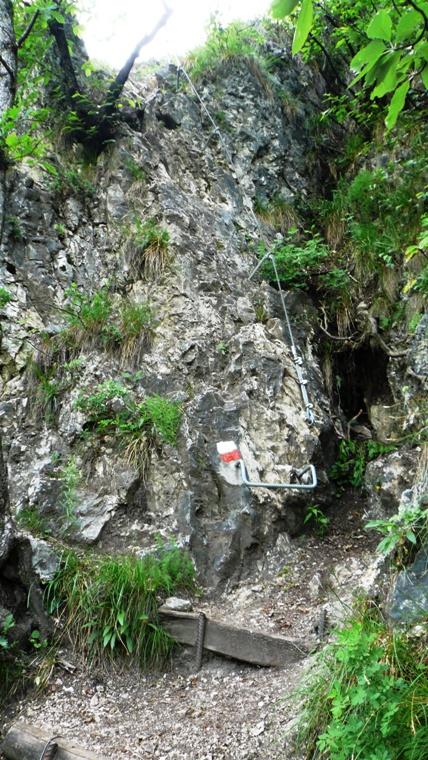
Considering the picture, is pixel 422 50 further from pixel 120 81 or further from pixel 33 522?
pixel 120 81

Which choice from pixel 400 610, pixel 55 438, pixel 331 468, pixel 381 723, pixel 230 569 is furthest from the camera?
pixel 331 468

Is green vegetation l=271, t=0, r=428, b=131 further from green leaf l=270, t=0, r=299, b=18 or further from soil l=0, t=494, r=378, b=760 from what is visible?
soil l=0, t=494, r=378, b=760

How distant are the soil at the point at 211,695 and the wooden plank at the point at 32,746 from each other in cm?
9

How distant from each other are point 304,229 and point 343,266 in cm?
105

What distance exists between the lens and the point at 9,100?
11.9ft

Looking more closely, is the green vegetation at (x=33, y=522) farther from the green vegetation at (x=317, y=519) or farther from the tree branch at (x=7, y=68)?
the tree branch at (x=7, y=68)

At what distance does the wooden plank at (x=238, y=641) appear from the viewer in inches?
132

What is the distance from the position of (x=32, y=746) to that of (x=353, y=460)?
11.2 ft

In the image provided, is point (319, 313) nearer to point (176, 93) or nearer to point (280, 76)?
point (176, 93)

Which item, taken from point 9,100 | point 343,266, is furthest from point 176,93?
point 9,100

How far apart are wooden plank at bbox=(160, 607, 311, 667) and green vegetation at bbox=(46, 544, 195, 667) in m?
0.10

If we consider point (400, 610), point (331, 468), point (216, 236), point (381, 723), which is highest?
point (216, 236)

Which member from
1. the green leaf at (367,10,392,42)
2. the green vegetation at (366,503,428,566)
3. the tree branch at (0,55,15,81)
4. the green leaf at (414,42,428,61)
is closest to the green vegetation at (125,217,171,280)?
the tree branch at (0,55,15,81)

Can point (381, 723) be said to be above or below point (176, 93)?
below
